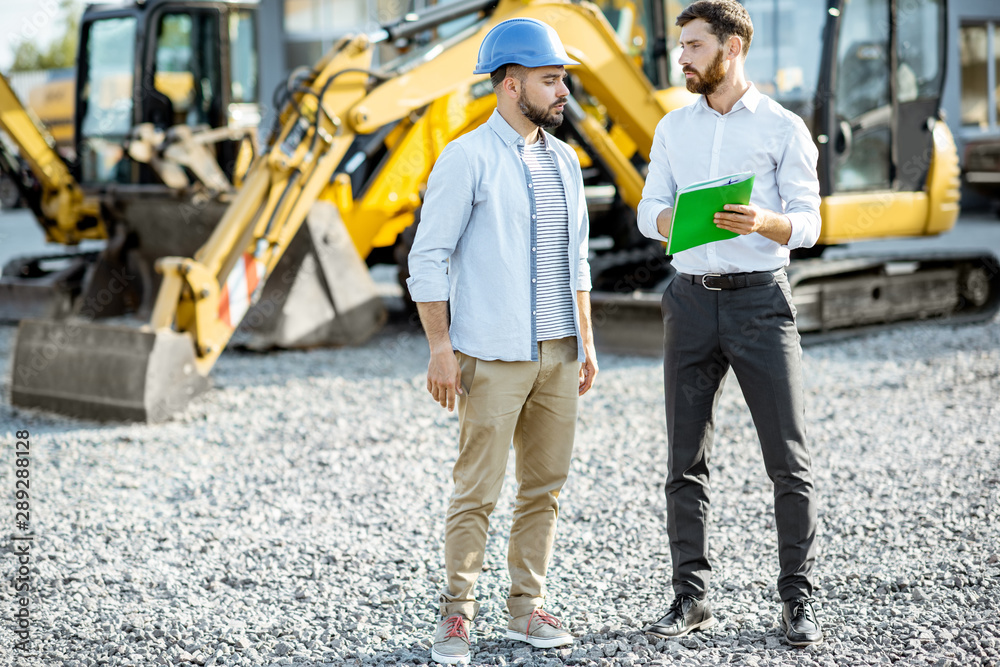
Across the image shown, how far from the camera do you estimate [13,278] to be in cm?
1014

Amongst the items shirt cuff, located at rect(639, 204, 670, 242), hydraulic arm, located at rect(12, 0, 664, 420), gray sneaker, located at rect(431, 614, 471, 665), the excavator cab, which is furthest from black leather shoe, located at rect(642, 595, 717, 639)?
the excavator cab

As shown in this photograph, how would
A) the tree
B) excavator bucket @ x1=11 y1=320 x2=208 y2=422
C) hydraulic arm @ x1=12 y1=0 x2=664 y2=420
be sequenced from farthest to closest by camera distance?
the tree
hydraulic arm @ x1=12 y1=0 x2=664 y2=420
excavator bucket @ x1=11 y1=320 x2=208 y2=422

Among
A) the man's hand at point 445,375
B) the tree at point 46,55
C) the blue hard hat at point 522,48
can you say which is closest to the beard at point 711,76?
→ the blue hard hat at point 522,48

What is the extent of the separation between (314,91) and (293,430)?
2166 mm

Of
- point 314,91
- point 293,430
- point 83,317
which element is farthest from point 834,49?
point 83,317

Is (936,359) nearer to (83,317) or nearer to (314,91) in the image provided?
(314,91)

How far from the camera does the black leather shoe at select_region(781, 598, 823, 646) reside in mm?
3018

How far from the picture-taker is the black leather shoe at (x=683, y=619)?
3107mm

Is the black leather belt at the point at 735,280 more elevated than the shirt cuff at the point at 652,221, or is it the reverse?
the shirt cuff at the point at 652,221

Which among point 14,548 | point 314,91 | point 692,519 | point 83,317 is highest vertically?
point 314,91

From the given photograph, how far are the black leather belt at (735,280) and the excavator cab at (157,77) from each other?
7931mm

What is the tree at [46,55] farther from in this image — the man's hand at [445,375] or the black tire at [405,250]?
the man's hand at [445,375]

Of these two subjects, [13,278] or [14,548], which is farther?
[13,278]

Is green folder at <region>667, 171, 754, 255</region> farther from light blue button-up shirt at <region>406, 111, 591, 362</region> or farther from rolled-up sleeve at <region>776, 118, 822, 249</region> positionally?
light blue button-up shirt at <region>406, 111, 591, 362</region>
